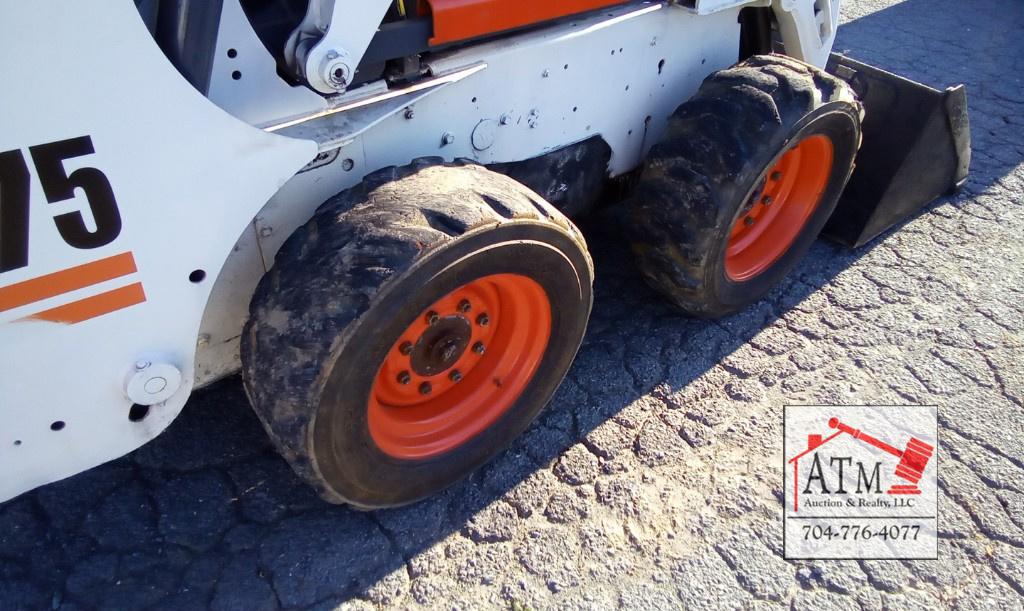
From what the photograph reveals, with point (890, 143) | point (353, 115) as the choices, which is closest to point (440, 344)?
point (353, 115)

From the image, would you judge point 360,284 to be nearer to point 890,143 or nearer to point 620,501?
point 620,501

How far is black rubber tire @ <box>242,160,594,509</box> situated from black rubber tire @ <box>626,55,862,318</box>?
0.70m

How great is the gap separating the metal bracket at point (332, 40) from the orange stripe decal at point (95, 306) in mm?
601

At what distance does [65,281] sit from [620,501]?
5.24 feet

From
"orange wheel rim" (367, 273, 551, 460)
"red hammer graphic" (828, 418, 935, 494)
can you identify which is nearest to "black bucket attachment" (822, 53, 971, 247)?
"red hammer graphic" (828, 418, 935, 494)

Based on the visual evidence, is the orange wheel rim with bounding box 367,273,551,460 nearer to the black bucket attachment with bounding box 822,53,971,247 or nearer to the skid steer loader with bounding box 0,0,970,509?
the skid steer loader with bounding box 0,0,970,509

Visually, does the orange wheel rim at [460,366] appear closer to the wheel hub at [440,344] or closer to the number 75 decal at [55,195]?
the wheel hub at [440,344]

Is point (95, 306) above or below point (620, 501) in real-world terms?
above

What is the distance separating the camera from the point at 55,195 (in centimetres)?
150

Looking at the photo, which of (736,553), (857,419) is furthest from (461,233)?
(857,419)

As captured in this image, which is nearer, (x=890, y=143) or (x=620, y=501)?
(x=620, y=501)

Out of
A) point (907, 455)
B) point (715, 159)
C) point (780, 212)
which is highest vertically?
point (715, 159)

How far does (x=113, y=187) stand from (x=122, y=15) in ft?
1.08

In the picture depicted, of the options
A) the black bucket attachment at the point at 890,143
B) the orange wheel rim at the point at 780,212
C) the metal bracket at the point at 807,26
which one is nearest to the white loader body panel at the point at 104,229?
the orange wheel rim at the point at 780,212
